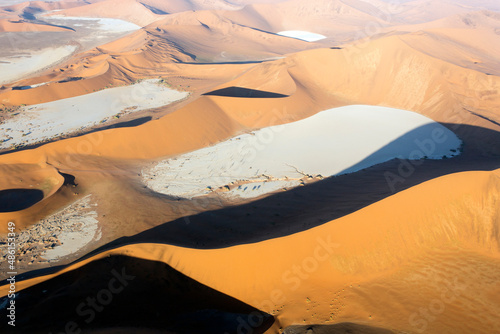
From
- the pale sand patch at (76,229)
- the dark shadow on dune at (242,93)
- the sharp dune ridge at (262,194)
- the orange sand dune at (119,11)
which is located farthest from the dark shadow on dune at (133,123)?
the orange sand dune at (119,11)

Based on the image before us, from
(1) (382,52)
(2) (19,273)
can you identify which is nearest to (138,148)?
(2) (19,273)

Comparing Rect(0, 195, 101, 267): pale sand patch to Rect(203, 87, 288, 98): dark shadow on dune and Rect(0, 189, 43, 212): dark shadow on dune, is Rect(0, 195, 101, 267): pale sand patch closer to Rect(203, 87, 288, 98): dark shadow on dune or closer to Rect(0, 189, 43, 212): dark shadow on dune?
Rect(0, 189, 43, 212): dark shadow on dune

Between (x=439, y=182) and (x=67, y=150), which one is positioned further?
(x=67, y=150)

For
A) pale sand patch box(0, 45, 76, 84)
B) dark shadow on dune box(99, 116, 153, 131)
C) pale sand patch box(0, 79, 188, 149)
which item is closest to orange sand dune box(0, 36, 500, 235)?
pale sand patch box(0, 79, 188, 149)

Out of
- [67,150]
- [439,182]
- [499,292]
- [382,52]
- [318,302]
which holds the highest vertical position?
[382,52]

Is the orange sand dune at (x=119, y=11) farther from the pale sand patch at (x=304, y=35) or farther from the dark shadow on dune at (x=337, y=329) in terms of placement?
the dark shadow on dune at (x=337, y=329)

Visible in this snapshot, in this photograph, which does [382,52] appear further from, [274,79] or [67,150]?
[67,150]
